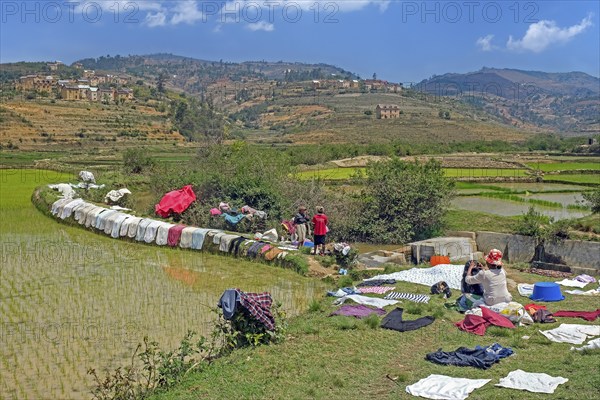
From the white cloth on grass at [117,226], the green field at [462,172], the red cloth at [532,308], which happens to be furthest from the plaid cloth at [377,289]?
the green field at [462,172]

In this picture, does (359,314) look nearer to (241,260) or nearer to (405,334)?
(405,334)

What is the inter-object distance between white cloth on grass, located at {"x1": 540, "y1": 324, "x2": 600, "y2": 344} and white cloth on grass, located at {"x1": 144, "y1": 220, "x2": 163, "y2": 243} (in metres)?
11.3

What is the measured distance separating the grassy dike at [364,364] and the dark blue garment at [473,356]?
0.33ft

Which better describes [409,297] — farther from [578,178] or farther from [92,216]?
[578,178]

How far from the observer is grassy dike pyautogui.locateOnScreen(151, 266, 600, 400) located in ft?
21.6

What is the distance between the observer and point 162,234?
55.6 feet

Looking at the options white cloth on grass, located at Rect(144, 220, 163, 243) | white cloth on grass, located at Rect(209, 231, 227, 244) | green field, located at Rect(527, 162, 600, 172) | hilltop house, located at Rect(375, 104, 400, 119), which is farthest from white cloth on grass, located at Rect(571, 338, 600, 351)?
hilltop house, located at Rect(375, 104, 400, 119)

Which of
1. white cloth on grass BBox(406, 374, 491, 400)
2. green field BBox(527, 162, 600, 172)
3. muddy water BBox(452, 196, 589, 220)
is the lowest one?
white cloth on grass BBox(406, 374, 491, 400)

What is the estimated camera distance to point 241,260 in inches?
594

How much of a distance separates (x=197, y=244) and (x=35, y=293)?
5.15 m

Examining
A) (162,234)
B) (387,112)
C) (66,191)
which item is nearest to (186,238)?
(162,234)

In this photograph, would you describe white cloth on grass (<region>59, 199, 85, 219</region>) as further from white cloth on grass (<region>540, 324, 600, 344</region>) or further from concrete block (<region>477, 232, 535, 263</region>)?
white cloth on grass (<region>540, 324, 600, 344</region>)

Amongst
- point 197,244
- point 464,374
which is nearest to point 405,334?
point 464,374

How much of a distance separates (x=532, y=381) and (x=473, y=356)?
962 millimetres
